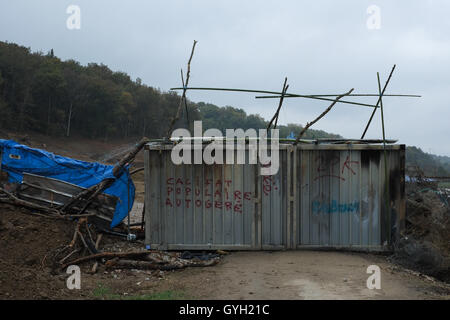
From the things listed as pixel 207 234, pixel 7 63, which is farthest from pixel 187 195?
pixel 7 63

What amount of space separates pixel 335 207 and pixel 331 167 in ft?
2.91

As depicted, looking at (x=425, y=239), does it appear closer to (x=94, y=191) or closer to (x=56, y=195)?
(x=94, y=191)

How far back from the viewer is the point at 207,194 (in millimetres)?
9055

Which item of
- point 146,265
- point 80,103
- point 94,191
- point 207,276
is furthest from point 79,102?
point 207,276

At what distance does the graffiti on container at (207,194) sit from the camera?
9.03 m

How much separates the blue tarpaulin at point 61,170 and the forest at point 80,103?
21555mm

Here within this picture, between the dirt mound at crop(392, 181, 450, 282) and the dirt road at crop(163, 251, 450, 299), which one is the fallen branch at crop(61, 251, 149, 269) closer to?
the dirt road at crop(163, 251, 450, 299)

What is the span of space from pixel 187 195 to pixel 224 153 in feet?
4.09

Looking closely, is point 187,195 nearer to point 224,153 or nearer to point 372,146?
point 224,153

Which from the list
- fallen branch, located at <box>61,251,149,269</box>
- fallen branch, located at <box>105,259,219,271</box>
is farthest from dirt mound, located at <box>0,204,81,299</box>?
A: fallen branch, located at <box>105,259,219,271</box>

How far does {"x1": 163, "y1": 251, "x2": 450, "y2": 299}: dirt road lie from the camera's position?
6232 mm

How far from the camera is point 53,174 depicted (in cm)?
1050

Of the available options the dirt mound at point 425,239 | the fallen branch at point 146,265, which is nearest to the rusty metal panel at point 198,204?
the fallen branch at point 146,265
